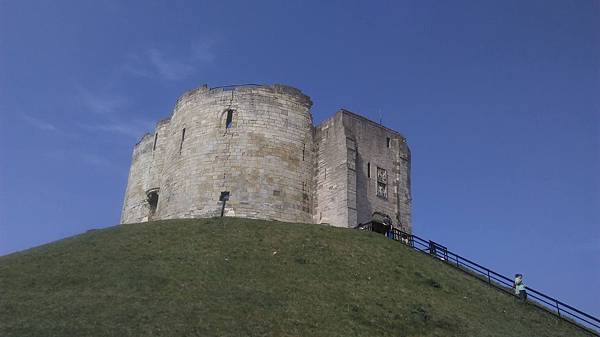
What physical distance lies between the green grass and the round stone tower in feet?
15.9

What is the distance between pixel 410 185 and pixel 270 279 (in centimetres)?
1755

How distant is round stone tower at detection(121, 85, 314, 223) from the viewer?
33.0m

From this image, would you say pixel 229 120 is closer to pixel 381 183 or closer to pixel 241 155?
pixel 241 155

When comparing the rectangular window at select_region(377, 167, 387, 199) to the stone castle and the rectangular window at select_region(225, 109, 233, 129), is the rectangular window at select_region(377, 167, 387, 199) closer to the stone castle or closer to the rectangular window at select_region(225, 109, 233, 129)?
the stone castle

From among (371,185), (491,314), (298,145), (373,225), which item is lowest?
(491,314)

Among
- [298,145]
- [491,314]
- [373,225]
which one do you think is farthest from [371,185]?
[491,314]

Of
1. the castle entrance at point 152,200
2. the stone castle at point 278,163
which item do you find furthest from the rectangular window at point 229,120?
the castle entrance at point 152,200

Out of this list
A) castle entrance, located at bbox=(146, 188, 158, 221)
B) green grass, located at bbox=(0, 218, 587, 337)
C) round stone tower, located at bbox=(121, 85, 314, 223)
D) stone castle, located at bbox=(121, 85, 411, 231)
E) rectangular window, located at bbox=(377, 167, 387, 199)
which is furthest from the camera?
castle entrance, located at bbox=(146, 188, 158, 221)

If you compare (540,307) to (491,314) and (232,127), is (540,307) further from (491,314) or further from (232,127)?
(232,127)

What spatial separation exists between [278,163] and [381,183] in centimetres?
611

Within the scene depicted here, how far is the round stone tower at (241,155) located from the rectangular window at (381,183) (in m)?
3.96

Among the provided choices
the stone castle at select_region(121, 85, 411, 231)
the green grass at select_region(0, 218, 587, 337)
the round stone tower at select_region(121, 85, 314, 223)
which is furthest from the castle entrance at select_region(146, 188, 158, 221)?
the green grass at select_region(0, 218, 587, 337)

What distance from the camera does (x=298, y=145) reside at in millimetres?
35219

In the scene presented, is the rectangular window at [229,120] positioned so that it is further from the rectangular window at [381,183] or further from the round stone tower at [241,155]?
the rectangular window at [381,183]
